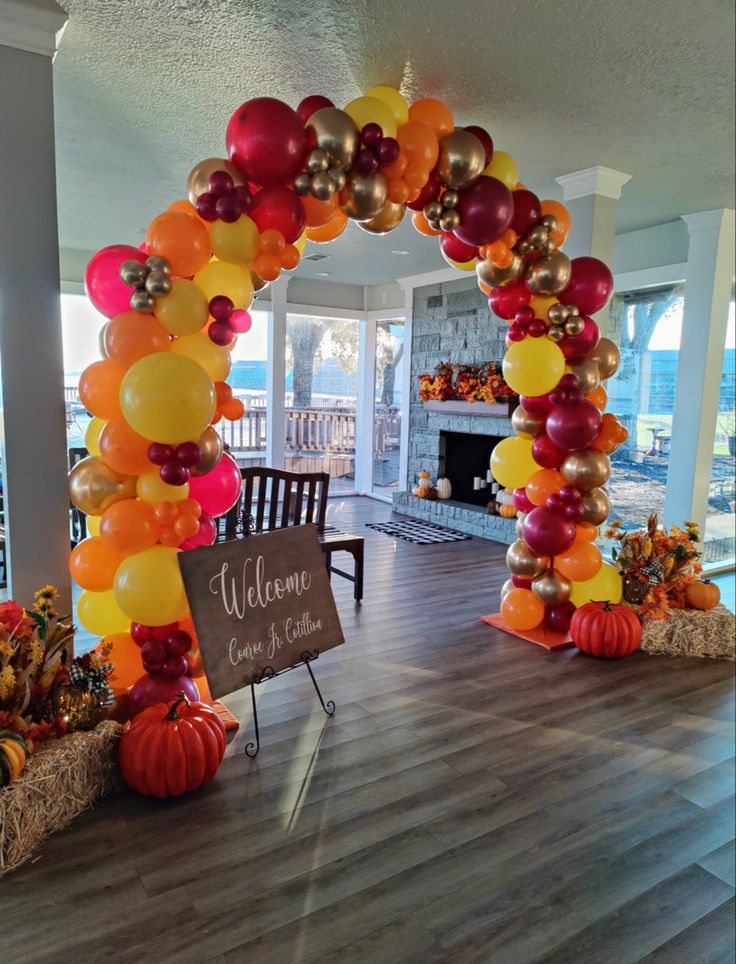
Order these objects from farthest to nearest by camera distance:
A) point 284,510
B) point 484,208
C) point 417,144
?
1. point 284,510
2. point 484,208
3. point 417,144

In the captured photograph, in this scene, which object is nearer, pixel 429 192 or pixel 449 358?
pixel 429 192

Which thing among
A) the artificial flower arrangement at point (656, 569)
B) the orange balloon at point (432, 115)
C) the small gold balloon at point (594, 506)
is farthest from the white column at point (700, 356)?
the orange balloon at point (432, 115)

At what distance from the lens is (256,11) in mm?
2373

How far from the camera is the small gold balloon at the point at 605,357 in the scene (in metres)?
3.40

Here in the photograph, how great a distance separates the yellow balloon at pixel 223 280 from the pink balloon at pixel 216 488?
641 millimetres

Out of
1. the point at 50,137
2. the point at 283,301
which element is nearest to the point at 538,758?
the point at 50,137

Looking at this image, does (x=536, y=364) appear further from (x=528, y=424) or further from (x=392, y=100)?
(x=392, y=100)

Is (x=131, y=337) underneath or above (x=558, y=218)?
underneath

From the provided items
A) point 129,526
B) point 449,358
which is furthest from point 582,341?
point 449,358

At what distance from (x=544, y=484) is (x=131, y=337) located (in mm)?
2187

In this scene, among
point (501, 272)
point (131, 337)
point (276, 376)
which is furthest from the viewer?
point (276, 376)

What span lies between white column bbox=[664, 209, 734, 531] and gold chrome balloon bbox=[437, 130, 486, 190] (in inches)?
107

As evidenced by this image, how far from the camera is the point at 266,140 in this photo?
2266mm

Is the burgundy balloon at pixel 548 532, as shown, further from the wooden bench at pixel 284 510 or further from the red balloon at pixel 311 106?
the red balloon at pixel 311 106
